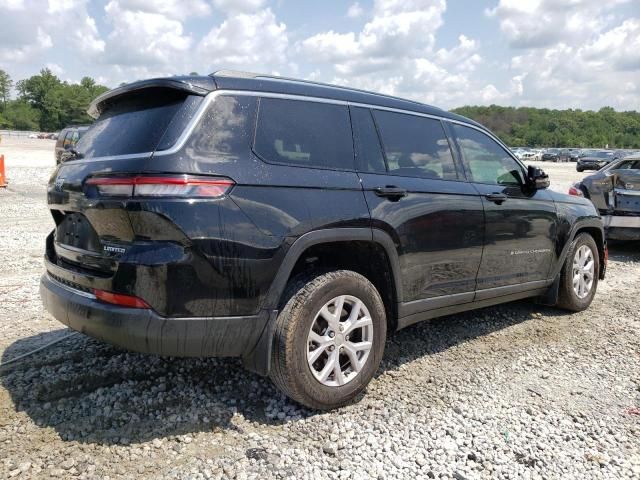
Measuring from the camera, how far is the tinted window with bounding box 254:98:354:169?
3.08m

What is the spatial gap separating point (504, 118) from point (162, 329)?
178 meters

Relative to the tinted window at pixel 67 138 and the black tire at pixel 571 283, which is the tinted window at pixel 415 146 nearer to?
the black tire at pixel 571 283

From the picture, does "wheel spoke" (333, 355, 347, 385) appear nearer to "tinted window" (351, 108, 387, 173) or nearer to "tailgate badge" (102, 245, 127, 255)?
"tinted window" (351, 108, 387, 173)

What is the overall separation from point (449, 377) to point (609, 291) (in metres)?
3.64

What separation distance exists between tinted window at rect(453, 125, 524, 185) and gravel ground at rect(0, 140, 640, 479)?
1368 mm

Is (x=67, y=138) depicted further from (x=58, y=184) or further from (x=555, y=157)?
(x=555, y=157)

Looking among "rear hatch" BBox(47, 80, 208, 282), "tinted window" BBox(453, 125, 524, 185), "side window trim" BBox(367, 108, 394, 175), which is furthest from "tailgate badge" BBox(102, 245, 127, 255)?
"tinted window" BBox(453, 125, 524, 185)

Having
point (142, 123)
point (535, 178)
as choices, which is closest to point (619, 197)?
point (535, 178)

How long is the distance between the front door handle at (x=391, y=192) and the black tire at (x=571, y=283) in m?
2.55

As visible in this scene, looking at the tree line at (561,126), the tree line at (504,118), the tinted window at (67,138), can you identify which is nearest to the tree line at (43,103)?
the tree line at (504,118)

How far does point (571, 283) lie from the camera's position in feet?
17.5

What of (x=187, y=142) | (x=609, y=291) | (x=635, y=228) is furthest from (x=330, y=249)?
(x=635, y=228)

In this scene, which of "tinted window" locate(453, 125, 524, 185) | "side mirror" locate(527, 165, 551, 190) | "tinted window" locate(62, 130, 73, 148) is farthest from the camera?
"tinted window" locate(62, 130, 73, 148)

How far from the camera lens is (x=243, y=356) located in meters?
3.05
